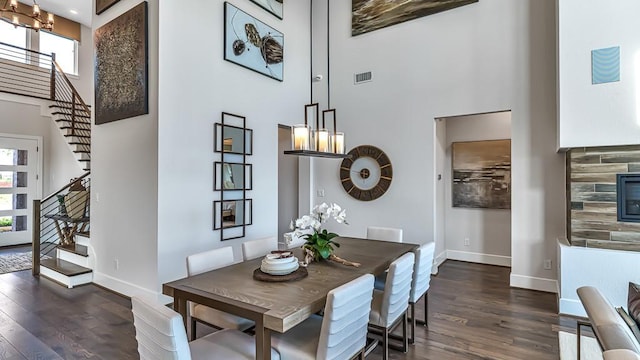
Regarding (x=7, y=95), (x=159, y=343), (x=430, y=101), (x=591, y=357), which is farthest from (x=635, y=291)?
(x=7, y=95)

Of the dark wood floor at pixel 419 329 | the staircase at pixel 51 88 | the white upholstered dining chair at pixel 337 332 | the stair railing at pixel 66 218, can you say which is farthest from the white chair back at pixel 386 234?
the staircase at pixel 51 88

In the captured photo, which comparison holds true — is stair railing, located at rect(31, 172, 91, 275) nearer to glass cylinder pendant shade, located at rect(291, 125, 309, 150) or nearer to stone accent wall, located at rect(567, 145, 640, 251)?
glass cylinder pendant shade, located at rect(291, 125, 309, 150)

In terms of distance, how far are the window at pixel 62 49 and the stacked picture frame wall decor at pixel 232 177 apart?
6167 mm

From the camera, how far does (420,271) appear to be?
108 inches

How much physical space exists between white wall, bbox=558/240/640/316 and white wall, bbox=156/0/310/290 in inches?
150

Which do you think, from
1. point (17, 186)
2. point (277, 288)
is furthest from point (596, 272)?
point (17, 186)

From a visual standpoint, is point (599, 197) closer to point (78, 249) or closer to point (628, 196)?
point (628, 196)

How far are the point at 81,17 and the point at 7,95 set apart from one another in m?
2.60

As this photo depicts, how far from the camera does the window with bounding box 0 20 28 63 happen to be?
272 inches

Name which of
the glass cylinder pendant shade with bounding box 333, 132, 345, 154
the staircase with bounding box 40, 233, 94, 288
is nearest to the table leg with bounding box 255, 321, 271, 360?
the glass cylinder pendant shade with bounding box 333, 132, 345, 154

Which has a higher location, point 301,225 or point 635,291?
point 301,225

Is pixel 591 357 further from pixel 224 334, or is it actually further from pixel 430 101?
pixel 430 101

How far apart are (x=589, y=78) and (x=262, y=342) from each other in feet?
13.2

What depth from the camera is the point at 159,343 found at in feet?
5.01
